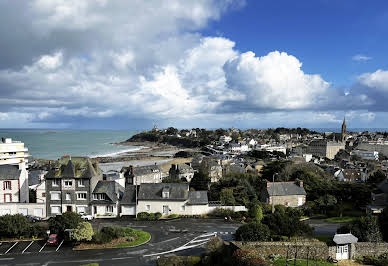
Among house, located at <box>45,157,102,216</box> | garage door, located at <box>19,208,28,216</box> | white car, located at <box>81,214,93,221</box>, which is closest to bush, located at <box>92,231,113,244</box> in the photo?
white car, located at <box>81,214,93,221</box>

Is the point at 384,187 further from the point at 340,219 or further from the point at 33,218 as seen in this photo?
the point at 33,218

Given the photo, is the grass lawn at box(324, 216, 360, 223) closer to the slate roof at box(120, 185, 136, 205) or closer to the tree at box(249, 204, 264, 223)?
the tree at box(249, 204, 264, 223)

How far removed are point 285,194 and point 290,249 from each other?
21.4 meters

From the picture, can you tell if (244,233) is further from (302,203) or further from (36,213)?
(36,213)

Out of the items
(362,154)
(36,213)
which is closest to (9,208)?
(36,213)

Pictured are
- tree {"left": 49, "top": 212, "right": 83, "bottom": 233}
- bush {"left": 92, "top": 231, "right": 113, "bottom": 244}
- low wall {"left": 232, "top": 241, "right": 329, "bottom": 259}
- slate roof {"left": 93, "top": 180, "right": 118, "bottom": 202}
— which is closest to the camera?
low wall {"left": 232, "top": 241, "right": 329, "bottom": 259}

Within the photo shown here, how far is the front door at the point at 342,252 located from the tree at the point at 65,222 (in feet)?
76.8

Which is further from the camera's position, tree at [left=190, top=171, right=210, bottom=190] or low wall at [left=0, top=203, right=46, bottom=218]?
tree at [left=190, top=171, right=210, bottom=190]

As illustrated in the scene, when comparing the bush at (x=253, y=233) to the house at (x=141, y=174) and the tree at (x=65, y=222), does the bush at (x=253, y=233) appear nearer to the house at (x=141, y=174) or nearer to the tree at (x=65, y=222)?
the tree at (x=65, y=222)

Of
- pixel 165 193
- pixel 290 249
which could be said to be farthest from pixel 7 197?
pixel 290 249

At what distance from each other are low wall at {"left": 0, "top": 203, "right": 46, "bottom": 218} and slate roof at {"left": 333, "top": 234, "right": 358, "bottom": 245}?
1355 inches

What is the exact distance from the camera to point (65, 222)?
29.5m

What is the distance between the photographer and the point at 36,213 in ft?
128

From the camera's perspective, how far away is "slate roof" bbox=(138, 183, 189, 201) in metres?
39.7
